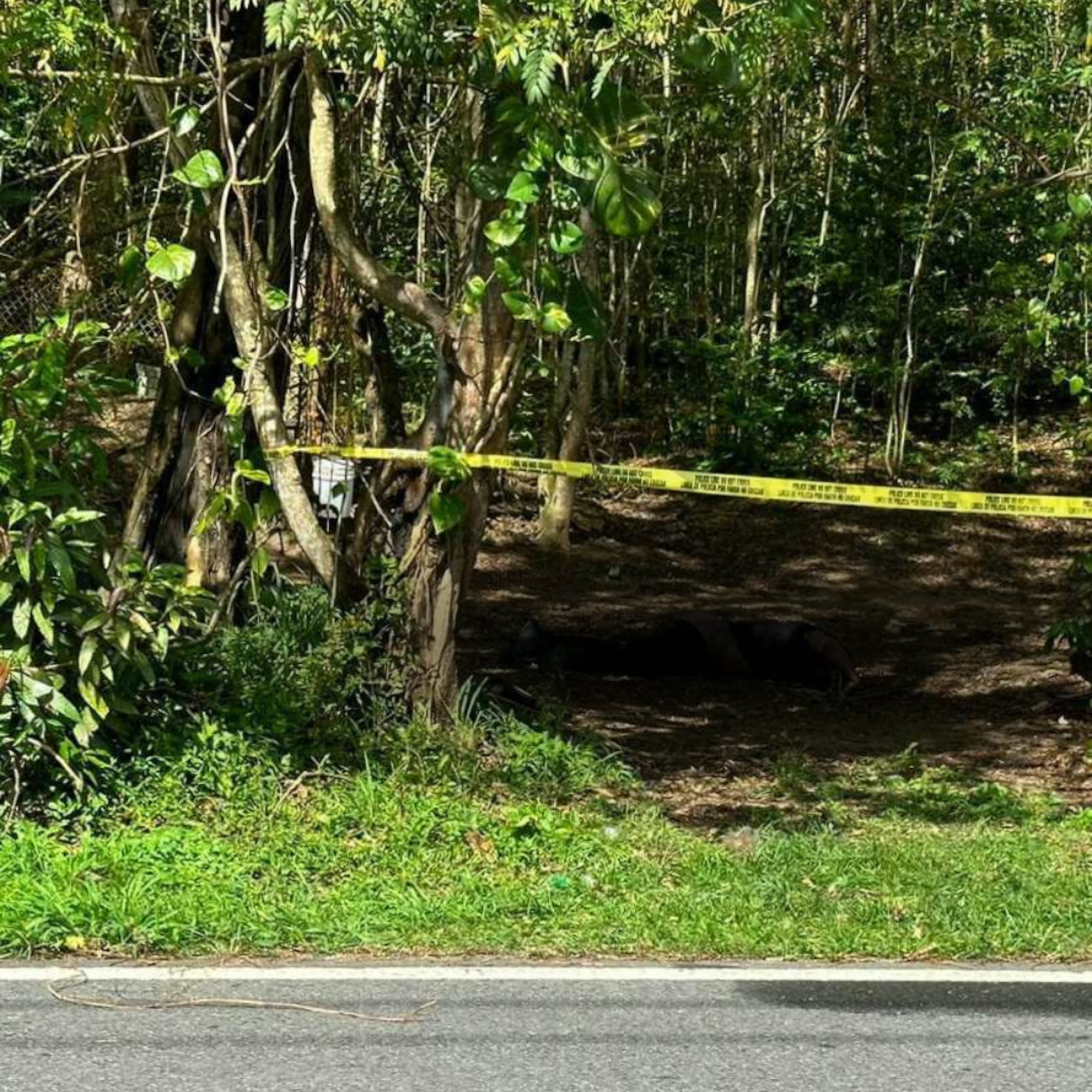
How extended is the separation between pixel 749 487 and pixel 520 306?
6.72ft

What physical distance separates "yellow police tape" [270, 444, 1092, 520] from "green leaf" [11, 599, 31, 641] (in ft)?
5.35

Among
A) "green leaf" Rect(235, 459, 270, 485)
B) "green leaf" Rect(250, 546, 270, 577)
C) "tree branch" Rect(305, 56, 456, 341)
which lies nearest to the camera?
"green leaf" Rect(235, 459, 270, 485)

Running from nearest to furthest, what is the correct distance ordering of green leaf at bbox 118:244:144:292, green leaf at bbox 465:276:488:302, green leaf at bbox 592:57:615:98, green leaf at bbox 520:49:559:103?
1. green leaf at bbox 520:49:559:103
2. green leaf at bbox 592:57:615:98
3. green leaf at bbox 465:276:488:302
4. green leaf at bbox 118:244:144:292

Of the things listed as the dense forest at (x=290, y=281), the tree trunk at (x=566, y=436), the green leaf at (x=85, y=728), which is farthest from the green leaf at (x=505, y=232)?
the tree trunk at (x=566, y=436)

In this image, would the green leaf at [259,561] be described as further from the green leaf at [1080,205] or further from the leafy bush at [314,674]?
the green leaf at [1080,205]

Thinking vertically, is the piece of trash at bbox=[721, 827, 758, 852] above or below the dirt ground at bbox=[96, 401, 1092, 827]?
above

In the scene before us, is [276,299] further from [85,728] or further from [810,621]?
[810,621]

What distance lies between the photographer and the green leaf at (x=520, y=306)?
6.85 metres

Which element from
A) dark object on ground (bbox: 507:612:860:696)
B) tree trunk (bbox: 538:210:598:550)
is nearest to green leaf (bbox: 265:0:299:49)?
dark object on ground (bbox: 507:612:860:696)

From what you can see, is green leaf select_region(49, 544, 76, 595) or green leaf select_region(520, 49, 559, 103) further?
green leaf select_region(49, 544, 76, 595)

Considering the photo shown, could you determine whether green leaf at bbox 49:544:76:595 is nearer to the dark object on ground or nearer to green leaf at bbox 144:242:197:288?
green leaf at bbox 144:242:197:288

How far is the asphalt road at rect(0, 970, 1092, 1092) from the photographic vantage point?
4543 mm

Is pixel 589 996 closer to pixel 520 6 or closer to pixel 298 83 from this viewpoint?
pixel 520 6

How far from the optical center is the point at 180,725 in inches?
282
